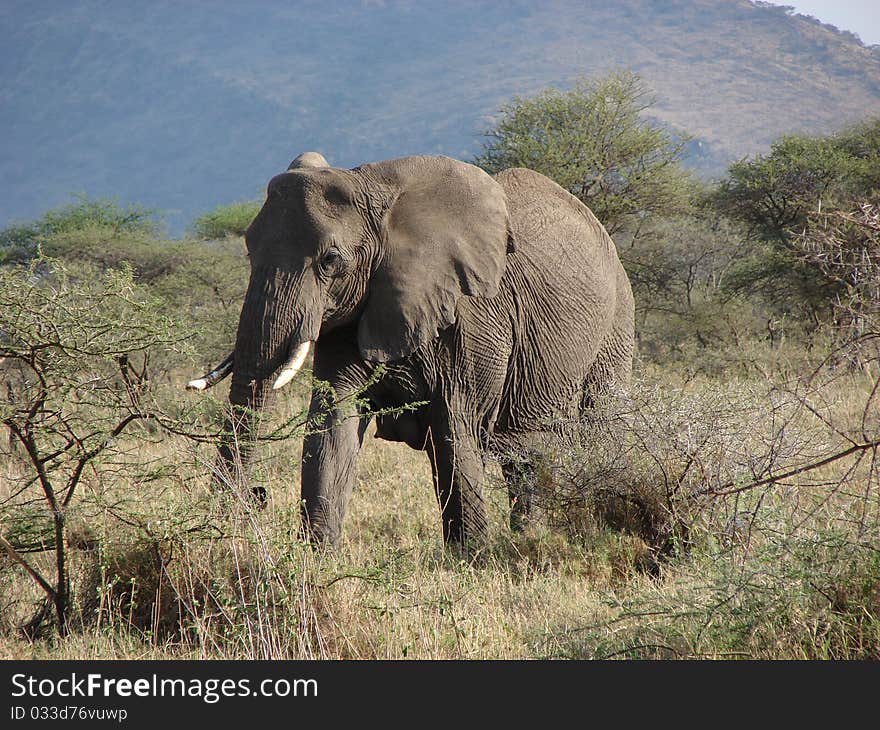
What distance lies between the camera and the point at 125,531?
4543 millimetres

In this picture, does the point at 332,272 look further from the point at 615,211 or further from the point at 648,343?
the point at 648,343

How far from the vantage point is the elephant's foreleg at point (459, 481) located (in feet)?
19.7

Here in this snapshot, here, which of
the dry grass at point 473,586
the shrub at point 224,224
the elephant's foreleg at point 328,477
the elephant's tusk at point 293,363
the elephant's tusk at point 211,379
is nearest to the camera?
the dry grass at point 473,586

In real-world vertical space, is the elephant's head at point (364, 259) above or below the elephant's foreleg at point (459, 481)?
above

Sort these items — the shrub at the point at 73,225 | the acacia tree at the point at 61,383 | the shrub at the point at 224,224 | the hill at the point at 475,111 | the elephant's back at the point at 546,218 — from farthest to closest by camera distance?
the hill at the point at 475,111 < the shrub at the point at 224,224 < the shrub at the point at 73,225 < the elephant's back at the point at 546,218 < the acacia tree at the point at 61,383

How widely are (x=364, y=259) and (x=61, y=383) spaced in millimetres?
1882

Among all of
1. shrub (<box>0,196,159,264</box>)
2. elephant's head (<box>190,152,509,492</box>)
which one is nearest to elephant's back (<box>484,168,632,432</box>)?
elephant's head (<box>190,152,509,492</box>)

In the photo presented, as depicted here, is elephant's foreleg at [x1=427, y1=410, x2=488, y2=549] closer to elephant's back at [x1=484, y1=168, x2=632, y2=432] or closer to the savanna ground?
the savanna ground

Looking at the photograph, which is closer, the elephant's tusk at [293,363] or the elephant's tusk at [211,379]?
the elephant's tusk at [211,379]

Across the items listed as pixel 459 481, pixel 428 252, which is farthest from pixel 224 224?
pixel 459 481

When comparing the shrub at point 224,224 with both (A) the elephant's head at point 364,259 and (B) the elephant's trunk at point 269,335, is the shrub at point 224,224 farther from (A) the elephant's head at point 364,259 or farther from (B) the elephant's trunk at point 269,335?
(B) the elephant's trunk at point 269,335

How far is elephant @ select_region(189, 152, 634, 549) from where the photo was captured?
18.1 feet

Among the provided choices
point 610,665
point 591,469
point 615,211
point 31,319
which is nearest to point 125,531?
point 31,319

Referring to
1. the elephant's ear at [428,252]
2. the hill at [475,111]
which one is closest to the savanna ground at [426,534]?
the elephant's ear at [428,252]
